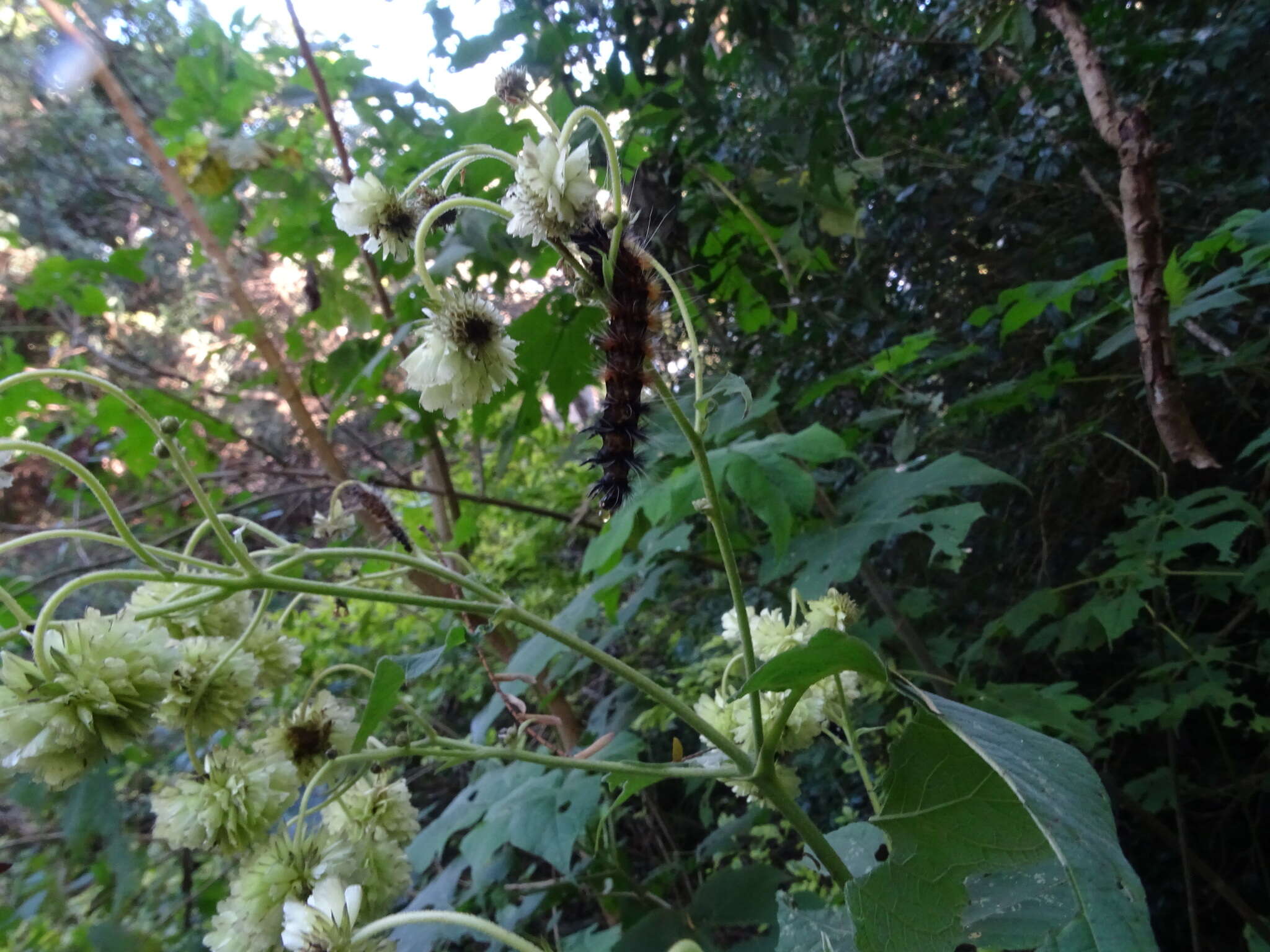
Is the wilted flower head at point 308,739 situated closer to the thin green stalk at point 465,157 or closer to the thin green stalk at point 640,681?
the thin green stalk at point 640,681

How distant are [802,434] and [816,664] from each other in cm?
93

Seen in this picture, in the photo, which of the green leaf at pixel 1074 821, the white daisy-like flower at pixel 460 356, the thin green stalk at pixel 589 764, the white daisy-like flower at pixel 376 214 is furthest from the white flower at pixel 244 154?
the green leaf at pixel 1074 821

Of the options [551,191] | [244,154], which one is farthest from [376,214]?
[244,154]

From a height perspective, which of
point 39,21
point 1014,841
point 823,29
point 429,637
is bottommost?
point 1014,841

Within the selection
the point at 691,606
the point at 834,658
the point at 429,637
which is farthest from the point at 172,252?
the point at 834,658

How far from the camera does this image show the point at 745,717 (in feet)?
2.99

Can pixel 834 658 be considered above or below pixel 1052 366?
below

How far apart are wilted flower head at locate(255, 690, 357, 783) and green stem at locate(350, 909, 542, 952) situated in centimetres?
27

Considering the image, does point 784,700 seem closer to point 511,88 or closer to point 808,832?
point 808,832

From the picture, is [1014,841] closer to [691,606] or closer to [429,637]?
[691,606]

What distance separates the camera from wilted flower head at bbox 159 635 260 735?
0.72m

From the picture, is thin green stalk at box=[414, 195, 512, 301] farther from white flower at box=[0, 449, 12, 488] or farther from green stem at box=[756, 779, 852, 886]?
green stem at box=[756, 779, 852, 886]

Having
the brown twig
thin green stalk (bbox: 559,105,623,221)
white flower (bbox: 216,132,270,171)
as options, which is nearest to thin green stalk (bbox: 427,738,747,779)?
thin green stalk (bbox: 559,105,623,221)

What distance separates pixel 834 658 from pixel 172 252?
8.24m
